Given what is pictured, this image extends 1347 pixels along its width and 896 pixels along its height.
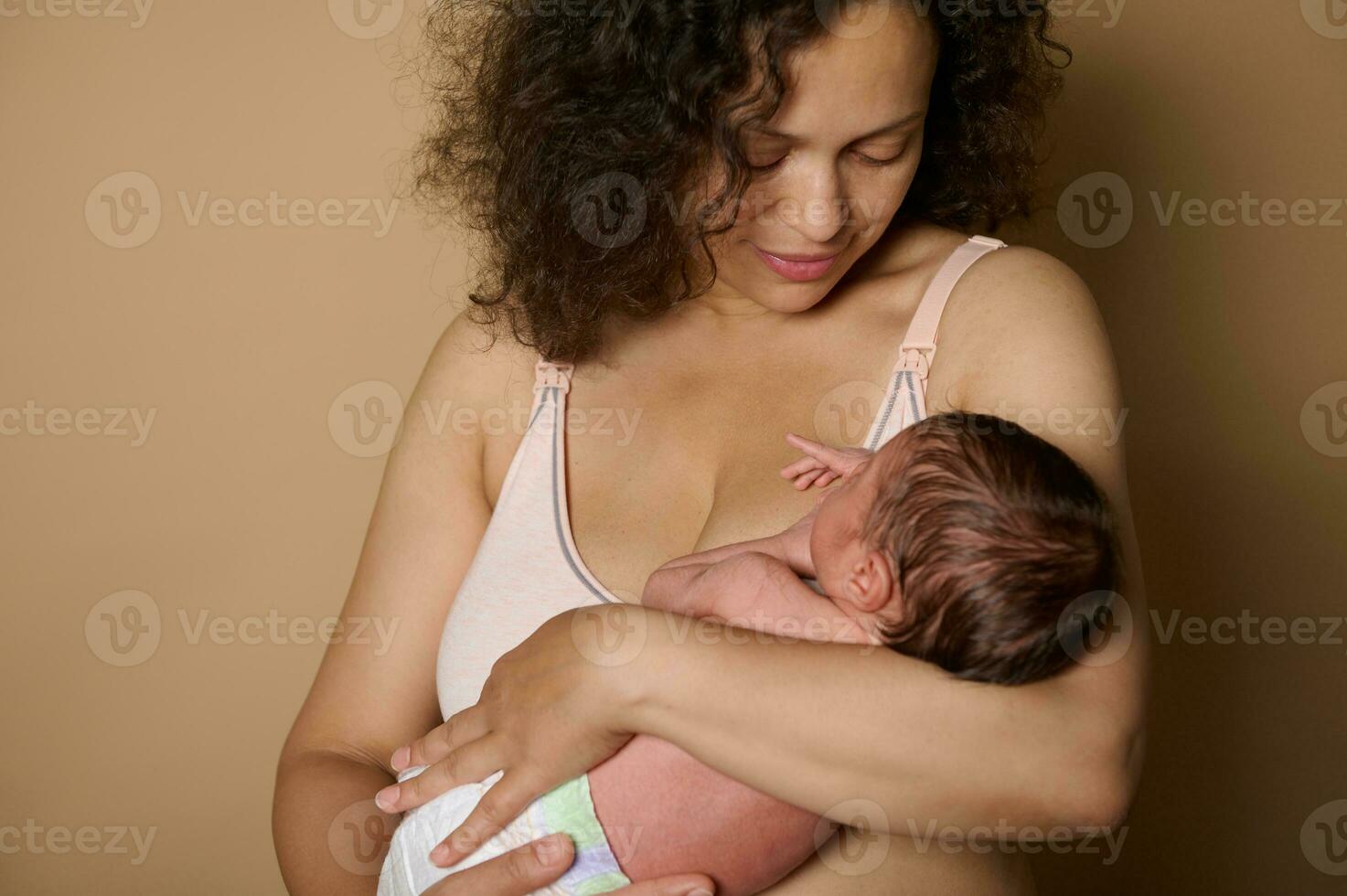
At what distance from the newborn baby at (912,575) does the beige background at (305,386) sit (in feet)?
4.94

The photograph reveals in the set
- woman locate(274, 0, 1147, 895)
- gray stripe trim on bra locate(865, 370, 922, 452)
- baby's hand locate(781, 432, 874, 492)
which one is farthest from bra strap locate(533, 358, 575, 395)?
gray stripe trim on bra locate(865, 370, 922, 452)

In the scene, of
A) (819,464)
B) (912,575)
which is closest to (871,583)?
(912,575)

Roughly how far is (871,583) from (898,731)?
19cm

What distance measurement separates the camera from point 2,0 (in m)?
2.79

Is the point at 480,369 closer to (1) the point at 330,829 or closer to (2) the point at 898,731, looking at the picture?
(1) the point at 330,829

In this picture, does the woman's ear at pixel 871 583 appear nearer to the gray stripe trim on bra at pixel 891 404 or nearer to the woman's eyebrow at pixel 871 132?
the gray stripe trim on bra at pixel 891 404

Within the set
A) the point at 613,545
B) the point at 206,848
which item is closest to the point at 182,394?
the point at 206,848

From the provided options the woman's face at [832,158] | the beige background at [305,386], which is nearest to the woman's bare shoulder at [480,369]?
the woman's face at [832,158]

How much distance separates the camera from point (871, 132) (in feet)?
5.29

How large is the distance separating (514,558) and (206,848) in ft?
5.87

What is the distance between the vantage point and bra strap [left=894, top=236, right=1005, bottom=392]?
5.64 ft

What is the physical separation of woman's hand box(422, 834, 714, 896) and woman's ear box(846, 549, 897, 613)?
0.38 m

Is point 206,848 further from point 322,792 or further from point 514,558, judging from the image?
point 514,558

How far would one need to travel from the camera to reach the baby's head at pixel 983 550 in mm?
1356
